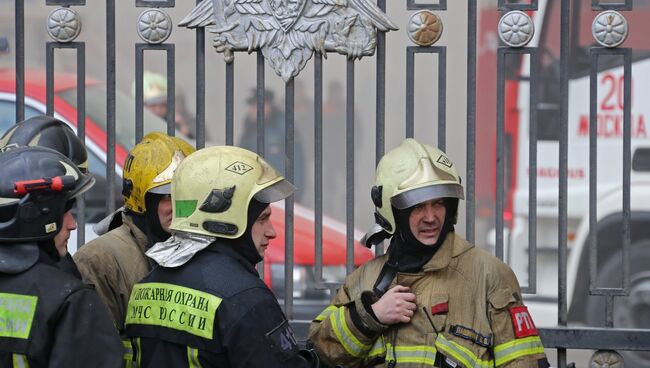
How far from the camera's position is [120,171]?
6.52 meters

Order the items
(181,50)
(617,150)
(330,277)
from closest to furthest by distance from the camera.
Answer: (330,277) < (617,150) < (181,50)

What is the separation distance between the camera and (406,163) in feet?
13.3

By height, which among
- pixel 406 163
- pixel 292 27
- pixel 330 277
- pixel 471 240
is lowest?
pixel 330 277

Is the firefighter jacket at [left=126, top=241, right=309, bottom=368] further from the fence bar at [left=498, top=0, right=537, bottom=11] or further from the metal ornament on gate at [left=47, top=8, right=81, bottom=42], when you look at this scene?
the fence bar at [left=498, top=0, right=537, bottom=11]

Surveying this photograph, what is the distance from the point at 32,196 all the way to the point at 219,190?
1.72 ft

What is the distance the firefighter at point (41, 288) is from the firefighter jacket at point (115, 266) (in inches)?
27.6

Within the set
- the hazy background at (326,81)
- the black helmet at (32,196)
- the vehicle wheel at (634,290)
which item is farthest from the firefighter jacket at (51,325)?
the hazy background at (326,81)

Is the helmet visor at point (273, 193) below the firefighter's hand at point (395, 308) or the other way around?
the other way around

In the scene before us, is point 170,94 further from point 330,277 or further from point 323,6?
point 330,277

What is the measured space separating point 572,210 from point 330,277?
2.24m

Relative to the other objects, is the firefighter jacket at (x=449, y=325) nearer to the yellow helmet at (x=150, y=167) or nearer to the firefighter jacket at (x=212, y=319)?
the firefighter jacket at (x=212, y=319)

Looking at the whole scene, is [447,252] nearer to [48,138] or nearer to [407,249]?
[407,249]

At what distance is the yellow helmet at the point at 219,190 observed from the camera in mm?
3586

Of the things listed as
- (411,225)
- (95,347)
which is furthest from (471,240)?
(95,347)
